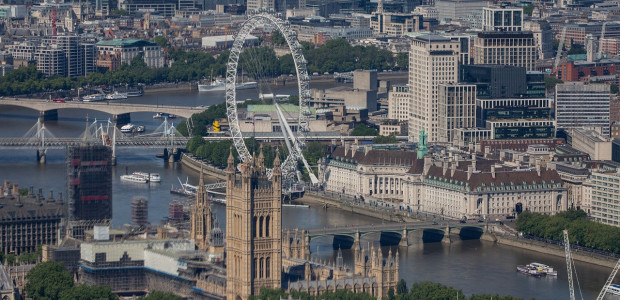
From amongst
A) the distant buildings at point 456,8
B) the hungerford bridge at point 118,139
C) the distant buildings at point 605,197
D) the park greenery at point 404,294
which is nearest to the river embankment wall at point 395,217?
the hungerford bridge at point 118,139

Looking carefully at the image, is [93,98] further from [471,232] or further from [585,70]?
[471,232]

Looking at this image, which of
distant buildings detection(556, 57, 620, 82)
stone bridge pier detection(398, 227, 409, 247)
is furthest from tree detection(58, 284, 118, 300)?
distant buildings detection(556, 57, 620, 82)

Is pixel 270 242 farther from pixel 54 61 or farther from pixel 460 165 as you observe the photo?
pixel 54 61

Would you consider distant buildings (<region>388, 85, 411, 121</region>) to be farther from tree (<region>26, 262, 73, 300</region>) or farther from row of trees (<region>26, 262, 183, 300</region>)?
row of trees (<region>26, 262, 183, 300</region>)

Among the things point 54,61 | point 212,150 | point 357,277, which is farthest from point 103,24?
point 357,277

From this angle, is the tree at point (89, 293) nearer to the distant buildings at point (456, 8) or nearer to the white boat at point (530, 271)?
the white boat at point (530, 271)

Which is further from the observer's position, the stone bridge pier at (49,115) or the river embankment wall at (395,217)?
the stone bridge pier at (49,115)
